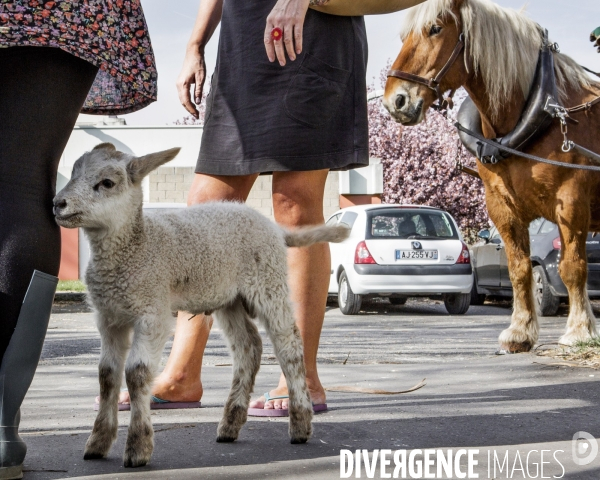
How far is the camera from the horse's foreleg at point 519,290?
613cm

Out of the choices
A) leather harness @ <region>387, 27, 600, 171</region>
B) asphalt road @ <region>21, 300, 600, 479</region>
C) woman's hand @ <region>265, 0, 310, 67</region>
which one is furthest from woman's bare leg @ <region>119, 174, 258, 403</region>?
leather harness @ <region>387, 27, 600, 171</region>

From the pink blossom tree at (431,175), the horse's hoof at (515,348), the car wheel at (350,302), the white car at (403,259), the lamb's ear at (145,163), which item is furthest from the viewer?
the pink blossom tree at (431,175)

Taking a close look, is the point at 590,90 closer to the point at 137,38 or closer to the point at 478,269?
the point at 137,38

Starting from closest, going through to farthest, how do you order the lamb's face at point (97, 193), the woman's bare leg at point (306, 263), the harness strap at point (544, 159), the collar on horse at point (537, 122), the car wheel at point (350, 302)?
the lamb's face at point (97, 193) → the woman's bare leg at point (306, 263) → the harness strap at point (544, 159) → the collar on horse at point (537, 122) → the car wheel at point (350, 302)

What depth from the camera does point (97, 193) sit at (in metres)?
2.66

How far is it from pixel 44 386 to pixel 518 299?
139 inches

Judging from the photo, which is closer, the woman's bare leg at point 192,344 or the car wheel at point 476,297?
the woman's bare leg at point 192,344

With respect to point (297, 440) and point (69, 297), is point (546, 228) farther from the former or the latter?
point (297, 440)

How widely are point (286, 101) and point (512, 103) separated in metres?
2.80

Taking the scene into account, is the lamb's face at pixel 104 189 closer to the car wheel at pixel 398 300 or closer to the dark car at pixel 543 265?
the dark car at pixel 543 265

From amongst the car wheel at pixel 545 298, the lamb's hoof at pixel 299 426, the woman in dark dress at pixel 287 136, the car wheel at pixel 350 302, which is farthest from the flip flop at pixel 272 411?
the car wheel at pixel 350 302

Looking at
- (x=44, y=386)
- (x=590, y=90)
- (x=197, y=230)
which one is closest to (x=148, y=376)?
(x=197, y=230)

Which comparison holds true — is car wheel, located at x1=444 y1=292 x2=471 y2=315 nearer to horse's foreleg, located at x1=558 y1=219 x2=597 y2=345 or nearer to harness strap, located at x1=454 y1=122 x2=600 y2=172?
horse's foreleg, located at x1=558 y1=219 x2=597 y2=345

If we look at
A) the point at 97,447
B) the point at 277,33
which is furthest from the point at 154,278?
the point at 277,33
